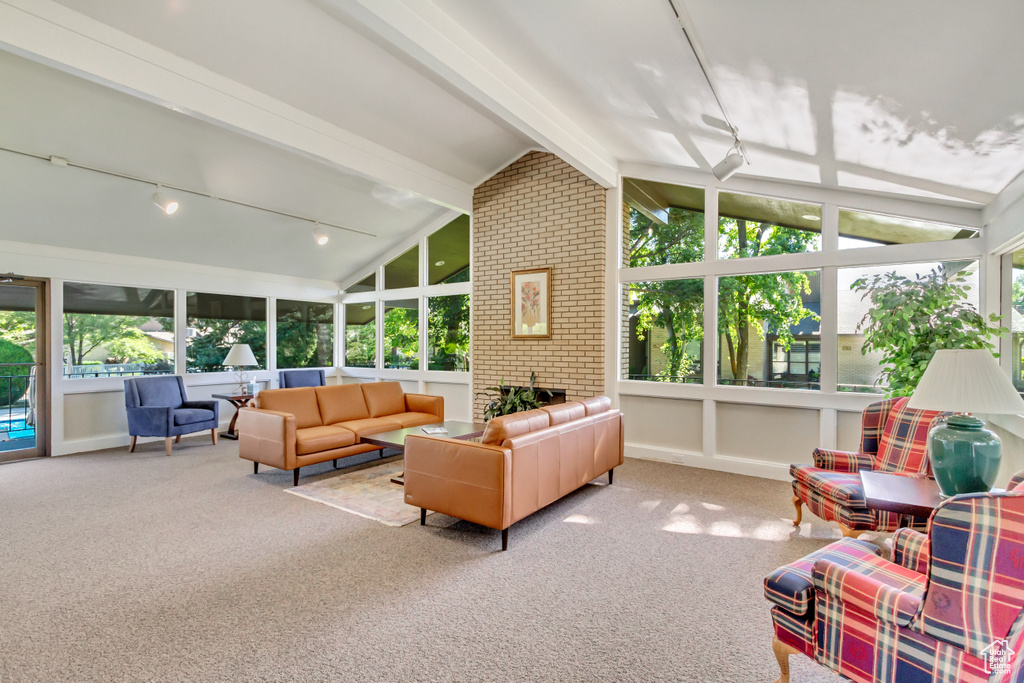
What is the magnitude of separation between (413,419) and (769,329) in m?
3.86

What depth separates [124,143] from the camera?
4293mm

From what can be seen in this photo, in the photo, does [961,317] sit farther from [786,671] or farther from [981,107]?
[786,671]

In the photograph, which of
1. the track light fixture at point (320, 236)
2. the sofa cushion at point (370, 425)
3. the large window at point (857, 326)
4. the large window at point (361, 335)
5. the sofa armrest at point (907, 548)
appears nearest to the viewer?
the sofa armrest at point (907, 548)

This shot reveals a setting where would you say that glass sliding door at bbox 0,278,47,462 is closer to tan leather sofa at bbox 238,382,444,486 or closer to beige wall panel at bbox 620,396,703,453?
tan leather sofa at bbox 238,382,444,486

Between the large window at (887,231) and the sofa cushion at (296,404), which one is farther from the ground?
the large window at (887,231)

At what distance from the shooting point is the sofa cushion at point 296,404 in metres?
4.82

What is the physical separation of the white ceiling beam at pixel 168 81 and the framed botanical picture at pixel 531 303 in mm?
2030

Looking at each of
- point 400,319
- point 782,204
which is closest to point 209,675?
point 782,204

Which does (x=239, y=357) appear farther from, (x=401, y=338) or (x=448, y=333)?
(x=448, y=333)

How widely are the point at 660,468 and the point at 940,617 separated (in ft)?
12.1

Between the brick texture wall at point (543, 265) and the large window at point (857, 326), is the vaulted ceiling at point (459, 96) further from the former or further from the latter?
the large window at point (857, 326)

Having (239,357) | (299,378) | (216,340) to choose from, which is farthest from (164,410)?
(299,378)

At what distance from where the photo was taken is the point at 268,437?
4457mm
